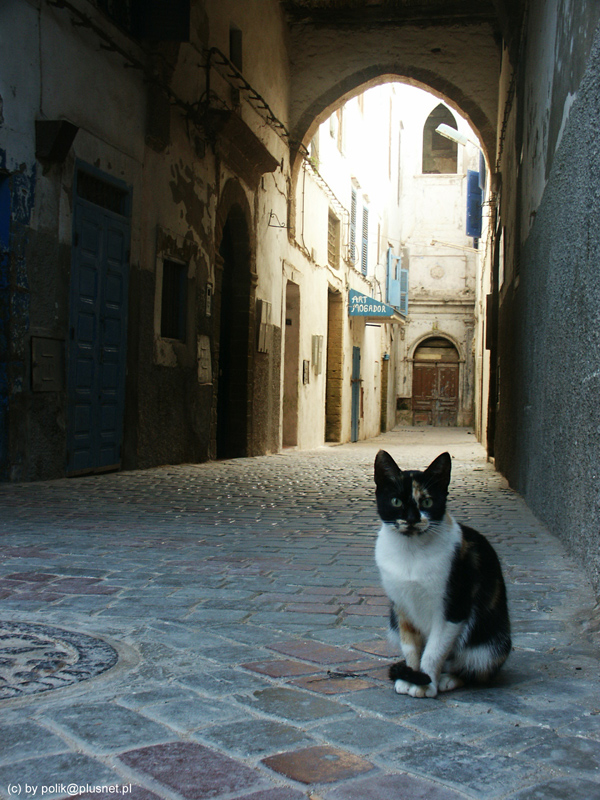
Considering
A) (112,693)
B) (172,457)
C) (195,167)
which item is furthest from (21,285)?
(112,693)

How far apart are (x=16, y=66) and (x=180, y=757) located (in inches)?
273

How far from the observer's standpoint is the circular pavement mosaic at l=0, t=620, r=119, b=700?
8.19ft

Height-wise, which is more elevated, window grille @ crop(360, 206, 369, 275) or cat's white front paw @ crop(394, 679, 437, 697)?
window grille @ crop(360, 206, 369, 275)

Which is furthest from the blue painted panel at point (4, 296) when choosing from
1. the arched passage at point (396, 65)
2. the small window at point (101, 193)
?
the arched passage at point (396, 65)

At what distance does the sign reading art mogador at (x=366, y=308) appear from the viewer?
2166cm

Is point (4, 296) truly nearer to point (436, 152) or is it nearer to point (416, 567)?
point (416, 567)

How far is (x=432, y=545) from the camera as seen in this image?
2455 millimetres

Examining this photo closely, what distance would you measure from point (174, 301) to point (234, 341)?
274cm

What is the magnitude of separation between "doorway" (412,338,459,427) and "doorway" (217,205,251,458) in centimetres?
2087

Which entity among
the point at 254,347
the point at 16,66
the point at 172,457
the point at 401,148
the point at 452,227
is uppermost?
the point at 401,148

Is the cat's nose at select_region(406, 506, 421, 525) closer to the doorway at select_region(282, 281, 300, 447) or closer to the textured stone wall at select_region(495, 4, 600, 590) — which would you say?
the textured stone wall at select_region(495, 4, 600, 590)

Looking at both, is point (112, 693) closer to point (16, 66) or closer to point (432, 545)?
point (432, 545)

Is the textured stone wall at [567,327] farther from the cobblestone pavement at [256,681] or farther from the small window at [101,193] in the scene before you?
the small window at [101,193]

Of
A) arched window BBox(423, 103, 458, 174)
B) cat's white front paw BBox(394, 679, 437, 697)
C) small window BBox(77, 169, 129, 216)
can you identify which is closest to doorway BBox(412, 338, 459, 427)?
arched window BBox(423, 103, 458, 174)
